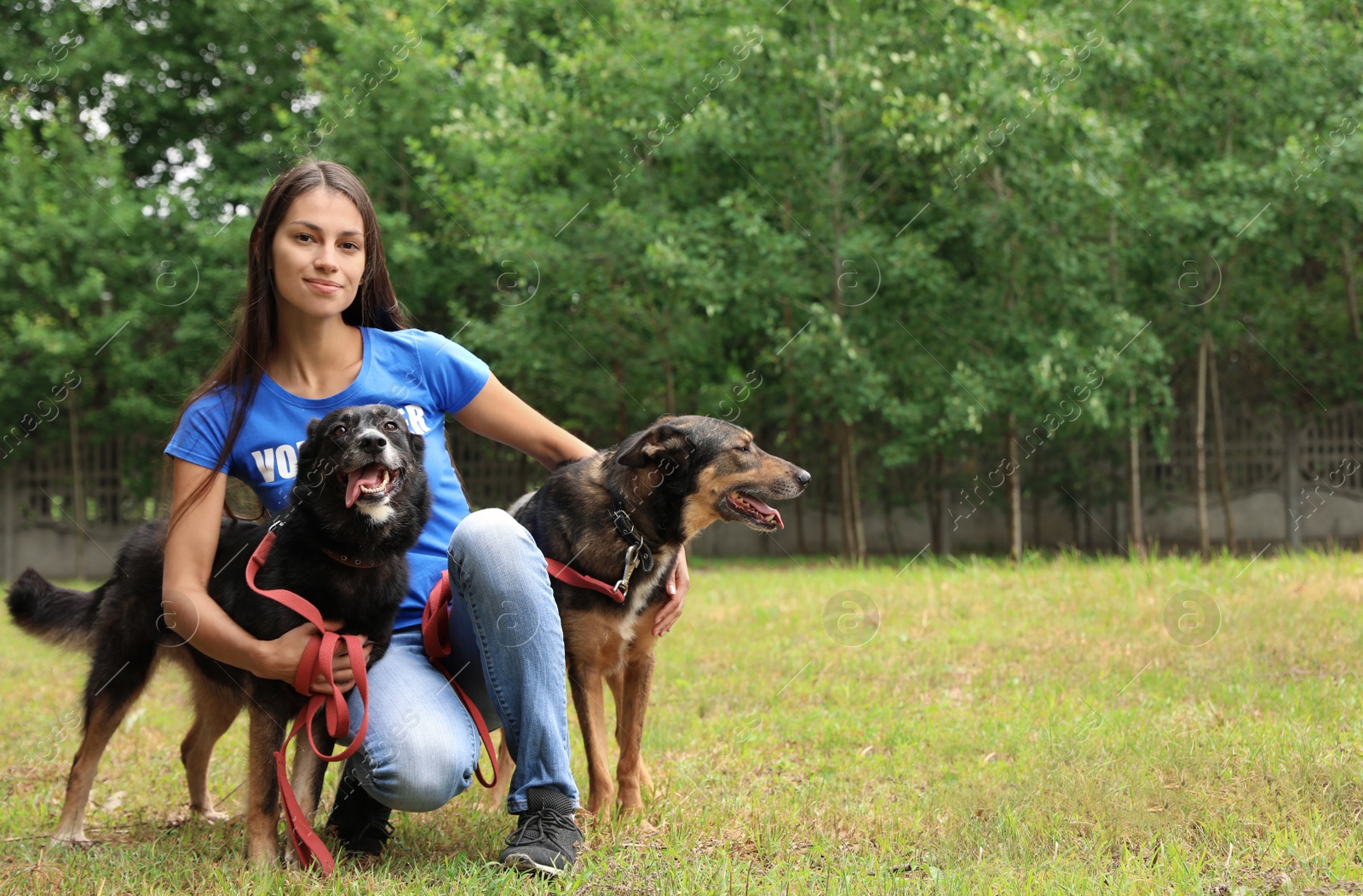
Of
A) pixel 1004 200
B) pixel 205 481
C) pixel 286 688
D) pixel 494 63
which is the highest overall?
pixel 494 63

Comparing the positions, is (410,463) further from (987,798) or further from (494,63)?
(494,63)

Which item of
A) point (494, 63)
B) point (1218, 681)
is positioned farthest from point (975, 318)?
point (1218, 681)

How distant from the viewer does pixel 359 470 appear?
103 inches

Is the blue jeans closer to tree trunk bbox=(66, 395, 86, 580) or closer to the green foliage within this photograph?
the green foliage

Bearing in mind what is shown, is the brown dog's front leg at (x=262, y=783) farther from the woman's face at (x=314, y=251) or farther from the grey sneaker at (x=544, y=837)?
the woman's face at (x=314, y=251)

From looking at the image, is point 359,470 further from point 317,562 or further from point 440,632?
point 440,632

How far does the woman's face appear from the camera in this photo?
2854mm

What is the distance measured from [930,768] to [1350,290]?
12287mm

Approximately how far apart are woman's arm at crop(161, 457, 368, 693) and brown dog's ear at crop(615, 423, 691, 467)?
103 cm

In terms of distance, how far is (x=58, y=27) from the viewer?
1516 cm

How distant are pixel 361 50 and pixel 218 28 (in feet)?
13.0

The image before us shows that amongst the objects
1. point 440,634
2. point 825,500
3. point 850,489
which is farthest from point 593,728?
point 825,500

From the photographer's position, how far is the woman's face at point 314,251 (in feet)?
9.36

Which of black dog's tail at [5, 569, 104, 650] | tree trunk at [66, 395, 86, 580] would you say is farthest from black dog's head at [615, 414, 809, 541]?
tree trunk at [66, 395, 86, 580]
